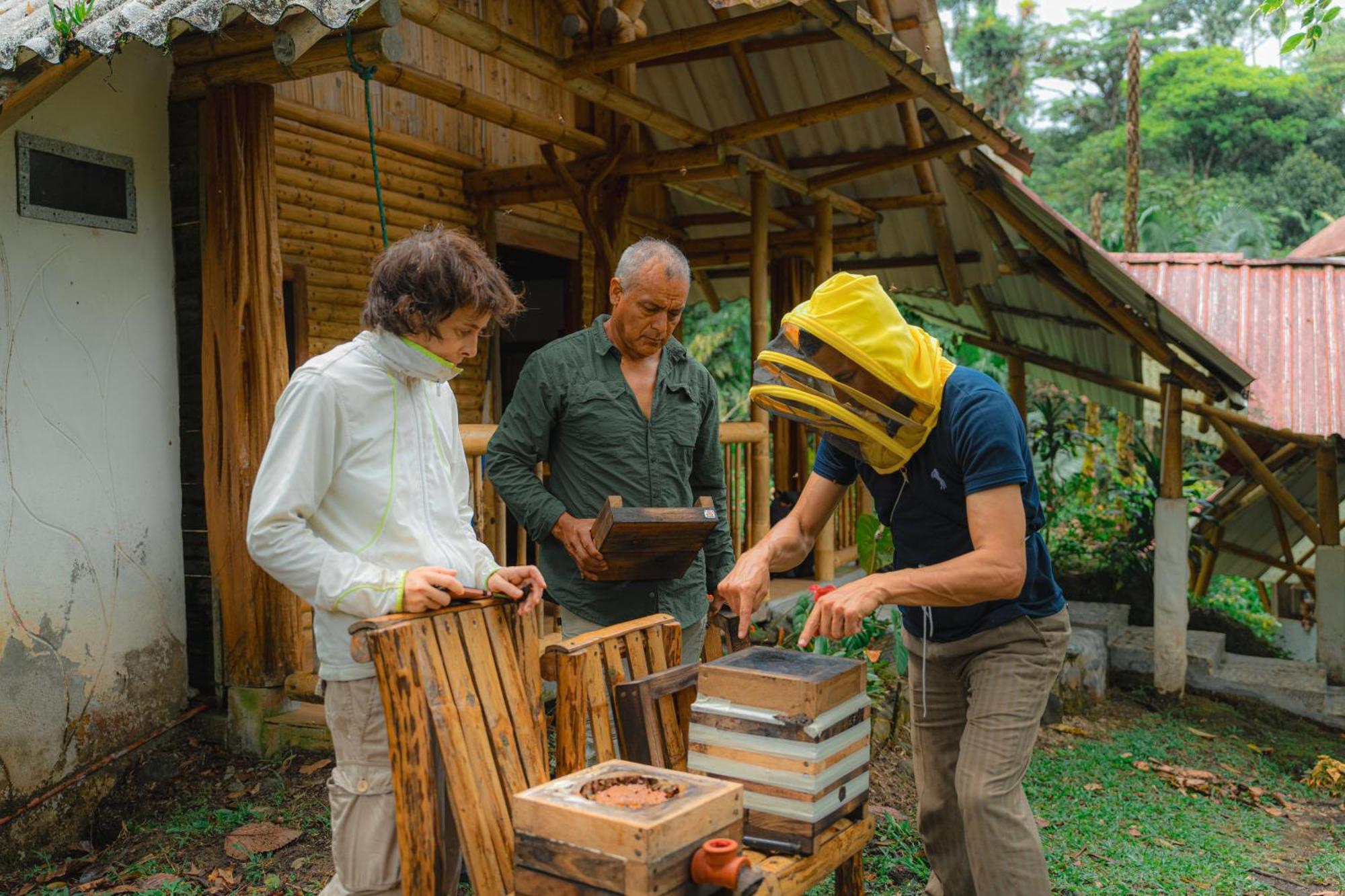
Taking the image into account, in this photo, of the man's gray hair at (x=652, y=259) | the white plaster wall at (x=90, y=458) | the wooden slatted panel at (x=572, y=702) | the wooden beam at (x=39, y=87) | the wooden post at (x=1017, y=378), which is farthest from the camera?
the wooden post at (x=1017, y=378)

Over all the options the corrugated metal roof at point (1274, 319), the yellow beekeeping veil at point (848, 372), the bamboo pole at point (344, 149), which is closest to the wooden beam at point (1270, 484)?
the corrugated metal roof at point (1274, 319)

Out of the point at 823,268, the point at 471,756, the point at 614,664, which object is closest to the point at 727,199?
the point at 823,268

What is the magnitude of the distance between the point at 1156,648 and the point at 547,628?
5.51 metres

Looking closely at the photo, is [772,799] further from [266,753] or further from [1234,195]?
[1234,195]

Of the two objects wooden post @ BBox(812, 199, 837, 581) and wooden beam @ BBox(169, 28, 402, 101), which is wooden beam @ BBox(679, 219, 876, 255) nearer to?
wooden post @ BBox(812, 199, 837, 581)

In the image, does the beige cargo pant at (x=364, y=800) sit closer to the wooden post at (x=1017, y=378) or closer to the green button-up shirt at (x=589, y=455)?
the green button-up shirt at (x=589, y=455)

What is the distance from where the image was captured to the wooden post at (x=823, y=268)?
862cm

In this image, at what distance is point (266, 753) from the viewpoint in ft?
16.5

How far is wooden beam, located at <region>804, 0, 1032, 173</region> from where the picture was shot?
5.31m

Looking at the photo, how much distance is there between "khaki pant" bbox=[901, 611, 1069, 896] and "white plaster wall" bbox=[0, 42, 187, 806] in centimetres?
358

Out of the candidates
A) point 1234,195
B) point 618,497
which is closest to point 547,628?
point 618,497

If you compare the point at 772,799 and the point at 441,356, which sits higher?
the point at 441,356

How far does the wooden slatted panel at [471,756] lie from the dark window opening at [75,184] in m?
3.23

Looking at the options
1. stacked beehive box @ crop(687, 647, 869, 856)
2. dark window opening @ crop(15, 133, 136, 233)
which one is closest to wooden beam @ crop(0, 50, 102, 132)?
dark window opening @ crop(15, 133, 136, 233)
